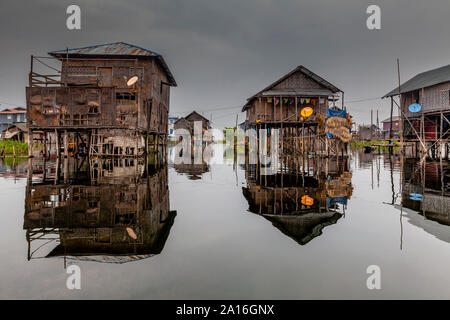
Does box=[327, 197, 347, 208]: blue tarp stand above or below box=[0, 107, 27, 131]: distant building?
→ below

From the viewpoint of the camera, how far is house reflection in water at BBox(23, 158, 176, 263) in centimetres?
318

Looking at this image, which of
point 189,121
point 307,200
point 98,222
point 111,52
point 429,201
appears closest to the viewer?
point 98,222

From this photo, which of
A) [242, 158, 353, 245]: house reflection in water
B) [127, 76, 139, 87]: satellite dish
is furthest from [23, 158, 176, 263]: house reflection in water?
[127, 76, 139, 87]: satellite dish

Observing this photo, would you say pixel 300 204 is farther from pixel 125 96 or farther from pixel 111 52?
pixel 111 52

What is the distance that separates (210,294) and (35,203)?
507 centimetres

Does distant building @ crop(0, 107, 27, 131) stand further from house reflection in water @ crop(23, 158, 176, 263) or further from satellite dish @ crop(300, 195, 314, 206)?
satellite dish @ crop(300, 195, 314, 206)

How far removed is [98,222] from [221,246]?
6.89 ft

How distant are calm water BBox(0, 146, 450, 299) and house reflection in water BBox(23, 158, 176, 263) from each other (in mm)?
20

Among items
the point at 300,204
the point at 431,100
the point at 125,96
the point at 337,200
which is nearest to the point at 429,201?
the point at 337,200

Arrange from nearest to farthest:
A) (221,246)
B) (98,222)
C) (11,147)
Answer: (221,246), (98,222), (11,147)

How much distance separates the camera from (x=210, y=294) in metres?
2.27

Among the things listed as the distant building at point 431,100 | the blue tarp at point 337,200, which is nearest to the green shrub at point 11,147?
the blue tarp at point 337,200

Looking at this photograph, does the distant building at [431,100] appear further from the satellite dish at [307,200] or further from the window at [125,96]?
the window at [125,96]

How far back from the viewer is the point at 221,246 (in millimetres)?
3410
